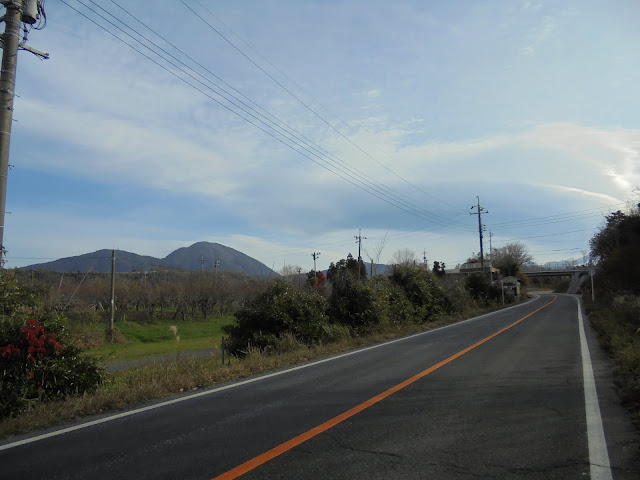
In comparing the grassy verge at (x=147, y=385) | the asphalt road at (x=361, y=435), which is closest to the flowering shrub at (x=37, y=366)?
the grassy verge at (x=147, y=385)

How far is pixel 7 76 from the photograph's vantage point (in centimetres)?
739

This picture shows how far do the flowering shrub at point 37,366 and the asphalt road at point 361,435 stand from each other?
1521 mm

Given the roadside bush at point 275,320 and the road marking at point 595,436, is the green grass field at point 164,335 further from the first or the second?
the road marking at point 595,436

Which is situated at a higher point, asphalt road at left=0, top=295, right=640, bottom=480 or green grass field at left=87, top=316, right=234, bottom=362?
asphalt road at left=0, top=295, right=640, bottom=480

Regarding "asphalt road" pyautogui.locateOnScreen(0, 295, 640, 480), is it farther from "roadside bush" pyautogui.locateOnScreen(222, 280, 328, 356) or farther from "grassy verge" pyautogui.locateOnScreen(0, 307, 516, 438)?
"roadside bush" pyautogui.locateOnScreen(222, 280, 328, 356)

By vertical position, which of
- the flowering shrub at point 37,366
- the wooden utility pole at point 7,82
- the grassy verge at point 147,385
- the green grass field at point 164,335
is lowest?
the green grass field at point 164,335

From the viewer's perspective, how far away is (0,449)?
443 cm

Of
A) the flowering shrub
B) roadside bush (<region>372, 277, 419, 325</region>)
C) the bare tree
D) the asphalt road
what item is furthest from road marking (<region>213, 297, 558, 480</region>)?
the bare tree

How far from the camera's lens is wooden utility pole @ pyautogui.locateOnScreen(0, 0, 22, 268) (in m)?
7.21

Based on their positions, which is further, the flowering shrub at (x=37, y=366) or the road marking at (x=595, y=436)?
the flowering shrub at (x=37, y=366)

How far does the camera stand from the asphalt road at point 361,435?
381 cm

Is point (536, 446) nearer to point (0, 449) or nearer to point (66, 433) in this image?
point (66, 433)

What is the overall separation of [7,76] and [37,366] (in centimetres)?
497

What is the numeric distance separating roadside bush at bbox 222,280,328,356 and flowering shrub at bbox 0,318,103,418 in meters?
6.91
